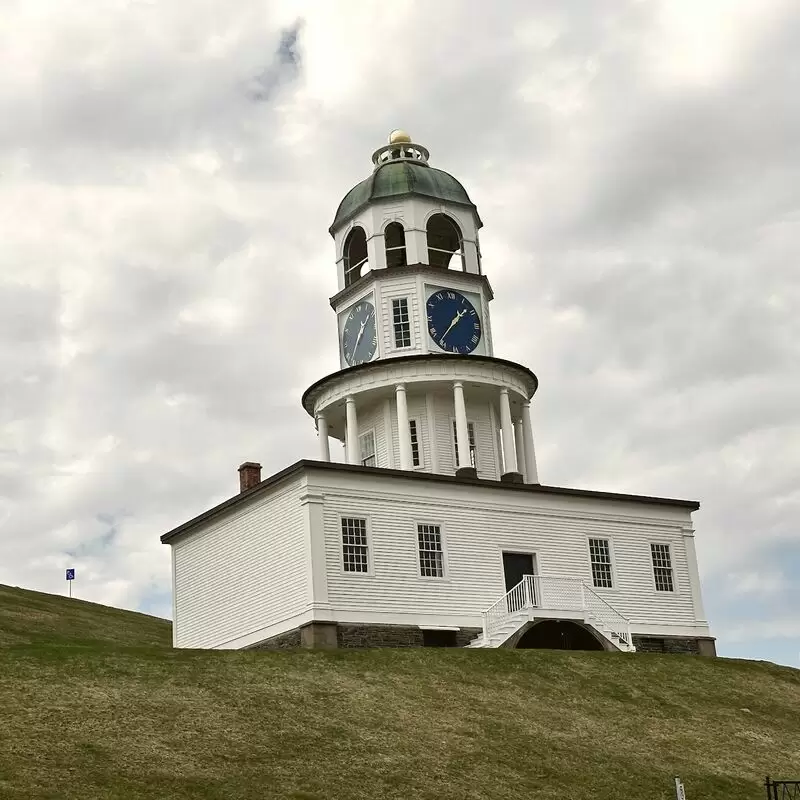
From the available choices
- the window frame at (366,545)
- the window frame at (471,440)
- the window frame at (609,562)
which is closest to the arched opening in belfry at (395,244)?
the window frame at (471,440)

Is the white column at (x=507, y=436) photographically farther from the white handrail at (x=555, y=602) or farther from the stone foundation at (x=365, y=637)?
the stone foundation at (x=365, y=637)

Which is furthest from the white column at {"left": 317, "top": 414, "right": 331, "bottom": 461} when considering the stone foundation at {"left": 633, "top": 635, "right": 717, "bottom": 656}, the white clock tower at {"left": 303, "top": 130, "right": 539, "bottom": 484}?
the stone foundation at {"left": 633, "top": 635, "right": 717, "bottom": 656}

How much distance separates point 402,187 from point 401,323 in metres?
5.07

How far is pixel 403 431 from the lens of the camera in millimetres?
40312

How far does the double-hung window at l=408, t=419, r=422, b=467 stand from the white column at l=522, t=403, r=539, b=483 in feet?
13.1

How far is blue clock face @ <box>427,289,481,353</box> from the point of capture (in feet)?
141

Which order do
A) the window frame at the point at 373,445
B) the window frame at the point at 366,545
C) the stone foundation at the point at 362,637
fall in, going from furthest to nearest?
the window frame at the point at 373,445
the window frame at the point at 366,545
the stone foundation at the point at 362,637

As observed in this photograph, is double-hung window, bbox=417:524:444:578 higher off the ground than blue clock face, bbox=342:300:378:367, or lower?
lower

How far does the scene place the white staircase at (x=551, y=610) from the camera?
35.7 meters

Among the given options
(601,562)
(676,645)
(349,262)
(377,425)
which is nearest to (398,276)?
(349,262)

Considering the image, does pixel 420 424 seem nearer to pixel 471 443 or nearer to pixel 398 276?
pixel 471 443

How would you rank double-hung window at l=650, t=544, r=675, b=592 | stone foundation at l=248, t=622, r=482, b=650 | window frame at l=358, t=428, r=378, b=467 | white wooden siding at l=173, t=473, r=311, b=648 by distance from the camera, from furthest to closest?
window frame at l=358, t=428, r=378, b=467, double-hung window at l=650, t=544, r=675, b=592, white wooden siding at l=173, t=473, r=311, b=648, stone foundation at l=248, t=622, r=482, b=650

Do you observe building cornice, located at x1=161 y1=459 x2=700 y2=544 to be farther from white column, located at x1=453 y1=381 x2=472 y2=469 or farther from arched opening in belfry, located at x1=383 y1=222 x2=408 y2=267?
arched opening in belfry, located at x1=383 y1=222 x2=408 y2=267

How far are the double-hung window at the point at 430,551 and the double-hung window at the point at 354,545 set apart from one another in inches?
71.3
